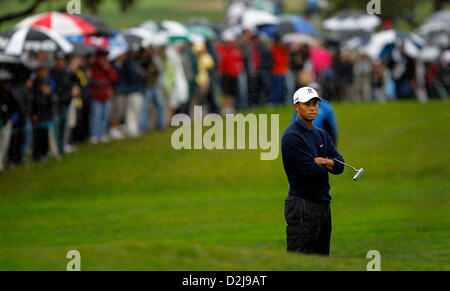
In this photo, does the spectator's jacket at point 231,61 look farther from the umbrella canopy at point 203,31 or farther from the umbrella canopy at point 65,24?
the umbrella canopy at point 65,24

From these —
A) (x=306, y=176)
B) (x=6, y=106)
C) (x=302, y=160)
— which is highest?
(x=6, y=106)

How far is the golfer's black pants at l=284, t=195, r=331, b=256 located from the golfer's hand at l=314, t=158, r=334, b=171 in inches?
14.7

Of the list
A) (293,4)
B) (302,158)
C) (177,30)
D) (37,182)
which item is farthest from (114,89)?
(293,4)

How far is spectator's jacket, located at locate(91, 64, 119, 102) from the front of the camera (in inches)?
1022

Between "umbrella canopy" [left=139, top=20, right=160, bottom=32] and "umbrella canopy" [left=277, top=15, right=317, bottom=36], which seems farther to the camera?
"umbrella canopy" [left=277, top=15, right=317, bottom=36]

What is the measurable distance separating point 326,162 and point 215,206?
888cm

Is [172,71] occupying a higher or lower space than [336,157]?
higher

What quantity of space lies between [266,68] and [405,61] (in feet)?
21.6

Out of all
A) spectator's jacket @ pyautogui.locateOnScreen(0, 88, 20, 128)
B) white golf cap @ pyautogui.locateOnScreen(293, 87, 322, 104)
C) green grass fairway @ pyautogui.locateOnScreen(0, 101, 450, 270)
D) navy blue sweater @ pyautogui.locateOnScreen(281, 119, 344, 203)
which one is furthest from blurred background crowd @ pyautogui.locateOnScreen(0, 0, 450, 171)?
white golf cap @ pyautogui.locateOnScreen(293, 87, 322, 104)

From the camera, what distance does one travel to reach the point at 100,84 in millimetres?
26000

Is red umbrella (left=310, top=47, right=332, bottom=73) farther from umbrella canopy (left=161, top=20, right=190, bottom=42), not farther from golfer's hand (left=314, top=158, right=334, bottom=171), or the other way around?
golfer's hand (left=314, top=158, right=334, bottom=171)

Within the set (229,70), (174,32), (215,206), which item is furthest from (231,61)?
(215,206)

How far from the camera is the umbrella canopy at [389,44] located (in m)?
37.1

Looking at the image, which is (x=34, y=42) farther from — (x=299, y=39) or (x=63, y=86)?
(x=299, y=39)
